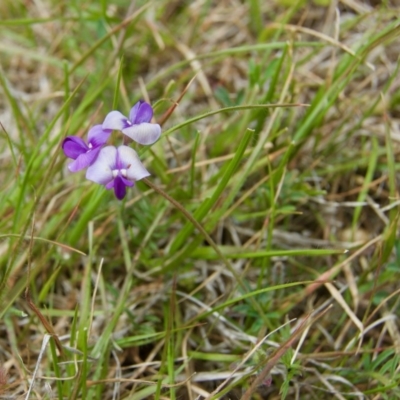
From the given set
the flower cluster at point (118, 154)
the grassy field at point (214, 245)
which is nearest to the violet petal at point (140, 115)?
the flower cluster at point (118, 154)

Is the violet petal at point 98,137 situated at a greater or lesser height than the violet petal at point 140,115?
lesser

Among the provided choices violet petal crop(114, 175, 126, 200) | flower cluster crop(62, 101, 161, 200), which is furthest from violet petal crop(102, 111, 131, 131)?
violet petal crop(114, 175, 126, 200)

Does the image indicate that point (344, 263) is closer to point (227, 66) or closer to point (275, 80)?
point (275, 80)

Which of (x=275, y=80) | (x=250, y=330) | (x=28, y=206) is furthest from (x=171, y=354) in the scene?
(x=275, y=80)

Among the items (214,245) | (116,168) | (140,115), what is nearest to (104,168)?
(116,168)

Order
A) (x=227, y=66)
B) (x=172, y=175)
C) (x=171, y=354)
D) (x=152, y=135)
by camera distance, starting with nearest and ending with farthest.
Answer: (x=152, y=135) < (x=171, y=354) < (x=172, y=175) < (x=227, y=66)

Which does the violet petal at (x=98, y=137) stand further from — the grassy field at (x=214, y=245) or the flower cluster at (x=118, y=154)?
the grassy field at (x=214, y=245)
